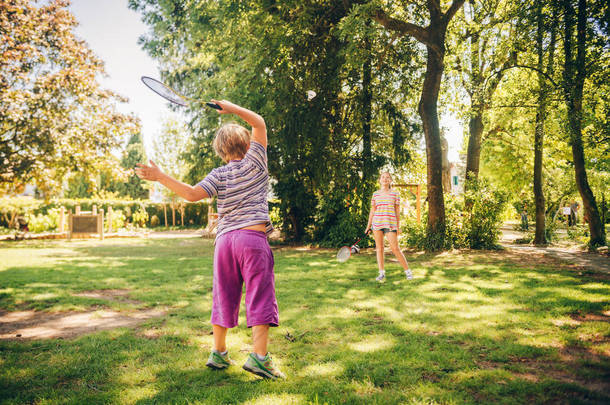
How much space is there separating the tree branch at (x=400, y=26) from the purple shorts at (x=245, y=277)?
1001cm

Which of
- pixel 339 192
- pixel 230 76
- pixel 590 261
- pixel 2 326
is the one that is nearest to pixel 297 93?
pixel 230 76

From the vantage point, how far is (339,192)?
1372cm

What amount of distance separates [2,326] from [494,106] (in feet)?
45.1

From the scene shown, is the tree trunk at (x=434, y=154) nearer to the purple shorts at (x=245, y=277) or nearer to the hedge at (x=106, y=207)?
the purple shorts at (x=245, y=277)

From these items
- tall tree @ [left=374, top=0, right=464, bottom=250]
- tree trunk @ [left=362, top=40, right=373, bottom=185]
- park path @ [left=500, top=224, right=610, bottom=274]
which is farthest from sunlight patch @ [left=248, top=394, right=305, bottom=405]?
tree trunk @ [left=362, top=40, right=373, bottom=185]

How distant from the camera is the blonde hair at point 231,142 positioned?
10.8 feet

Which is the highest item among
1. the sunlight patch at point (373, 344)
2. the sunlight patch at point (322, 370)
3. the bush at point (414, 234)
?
the bush at point (414, 234)

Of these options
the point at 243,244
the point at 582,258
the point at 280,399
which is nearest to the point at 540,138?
the point at 582,258

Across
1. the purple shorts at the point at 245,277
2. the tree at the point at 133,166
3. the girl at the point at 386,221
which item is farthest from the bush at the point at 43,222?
the purple shorts at the point at 245,277

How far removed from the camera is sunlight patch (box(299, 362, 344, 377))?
314 cm

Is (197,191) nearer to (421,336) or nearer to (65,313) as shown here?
(421,336)

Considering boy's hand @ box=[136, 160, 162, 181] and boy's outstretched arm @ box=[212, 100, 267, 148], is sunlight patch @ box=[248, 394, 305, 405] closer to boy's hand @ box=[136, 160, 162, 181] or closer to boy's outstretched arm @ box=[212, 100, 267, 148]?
boy's hand @ box=[136, 160, 162, 181]

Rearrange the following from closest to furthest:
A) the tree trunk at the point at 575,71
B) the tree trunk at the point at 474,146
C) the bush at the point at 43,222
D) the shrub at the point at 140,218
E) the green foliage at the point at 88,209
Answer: the tree trunk at the point at 575,71, the tree trunk at the point at 474,146, the bush at the point at 43,222, the green foliage at the point at 88,209, the shrub at the point at 140,218

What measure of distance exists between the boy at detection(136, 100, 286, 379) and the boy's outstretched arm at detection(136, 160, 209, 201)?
0.06 ft
